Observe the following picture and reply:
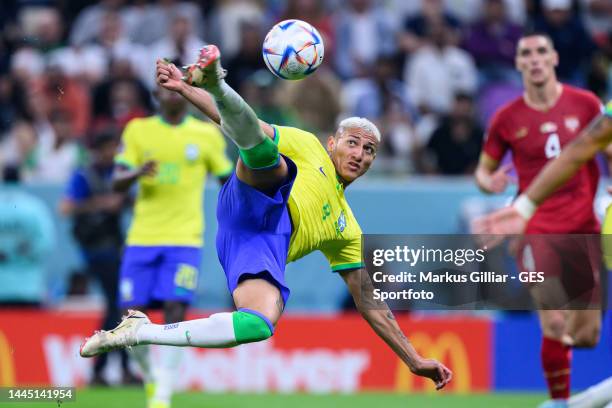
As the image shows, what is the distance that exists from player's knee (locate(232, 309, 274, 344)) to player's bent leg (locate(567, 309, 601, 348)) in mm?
3201

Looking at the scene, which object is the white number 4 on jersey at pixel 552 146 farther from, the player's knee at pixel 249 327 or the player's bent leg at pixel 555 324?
the player's knee at pixel 249 327

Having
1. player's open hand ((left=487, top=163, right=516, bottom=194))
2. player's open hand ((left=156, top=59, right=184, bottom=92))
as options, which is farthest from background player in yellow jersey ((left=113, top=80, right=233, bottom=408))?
player's open hand ((left=156, top=59, right=184, bottom=92))

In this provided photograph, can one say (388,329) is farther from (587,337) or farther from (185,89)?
(587,337)

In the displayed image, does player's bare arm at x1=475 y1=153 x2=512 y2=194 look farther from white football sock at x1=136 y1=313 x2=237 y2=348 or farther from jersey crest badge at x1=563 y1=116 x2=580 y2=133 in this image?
white football sock at x1=136 y1=313 x2=237 y2=348

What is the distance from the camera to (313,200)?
795 centimetres

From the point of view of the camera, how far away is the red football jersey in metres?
10.0

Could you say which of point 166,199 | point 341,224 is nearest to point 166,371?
point 166,199

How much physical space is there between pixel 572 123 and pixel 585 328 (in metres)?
1.64

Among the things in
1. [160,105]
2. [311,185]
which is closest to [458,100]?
[160,105]

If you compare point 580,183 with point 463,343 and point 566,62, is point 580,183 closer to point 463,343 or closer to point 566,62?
point 463,343

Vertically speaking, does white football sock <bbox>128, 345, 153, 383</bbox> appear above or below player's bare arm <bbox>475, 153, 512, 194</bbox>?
below

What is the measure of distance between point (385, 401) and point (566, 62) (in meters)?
6.13

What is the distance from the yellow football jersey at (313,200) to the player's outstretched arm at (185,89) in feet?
1.35

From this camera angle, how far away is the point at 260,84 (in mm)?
14750
